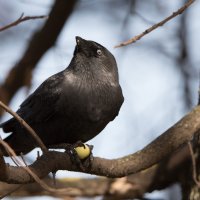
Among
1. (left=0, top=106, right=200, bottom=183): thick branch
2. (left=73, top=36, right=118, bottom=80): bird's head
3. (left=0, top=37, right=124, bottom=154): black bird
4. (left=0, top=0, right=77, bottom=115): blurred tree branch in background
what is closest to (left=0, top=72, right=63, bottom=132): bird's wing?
(left=0, top=37, right=124, bottom=154): black bird

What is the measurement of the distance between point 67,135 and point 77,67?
0.62m

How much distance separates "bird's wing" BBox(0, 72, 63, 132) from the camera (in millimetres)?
4320

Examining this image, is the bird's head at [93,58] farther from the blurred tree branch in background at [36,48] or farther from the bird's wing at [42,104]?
the blurred tree branch in background at [36,48]

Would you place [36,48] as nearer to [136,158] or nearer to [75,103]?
[75,103]

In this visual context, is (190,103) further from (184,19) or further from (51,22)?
(51,22)

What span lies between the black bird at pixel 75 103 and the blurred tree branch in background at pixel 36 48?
0.80 meters

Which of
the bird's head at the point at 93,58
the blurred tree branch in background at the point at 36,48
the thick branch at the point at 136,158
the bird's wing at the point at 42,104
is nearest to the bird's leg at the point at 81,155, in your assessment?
the thick branch at the point at 136,158

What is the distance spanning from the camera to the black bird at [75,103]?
4.20 metres

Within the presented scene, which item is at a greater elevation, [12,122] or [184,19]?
[184,19]

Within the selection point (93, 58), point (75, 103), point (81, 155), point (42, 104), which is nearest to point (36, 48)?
point (93, 58)

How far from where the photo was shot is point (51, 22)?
5.46 m

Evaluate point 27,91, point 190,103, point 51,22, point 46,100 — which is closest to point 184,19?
point 190,103

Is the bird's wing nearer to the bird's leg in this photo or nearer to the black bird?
the black bird

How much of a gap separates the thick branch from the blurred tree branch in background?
1791 millimetres
